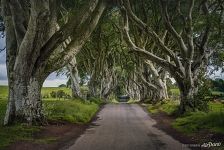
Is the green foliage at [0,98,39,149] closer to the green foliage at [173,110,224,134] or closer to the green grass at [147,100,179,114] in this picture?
the green foliage at [173,110,224,134]

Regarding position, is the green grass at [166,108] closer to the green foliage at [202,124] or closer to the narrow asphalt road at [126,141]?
the green foliage at [202,124]

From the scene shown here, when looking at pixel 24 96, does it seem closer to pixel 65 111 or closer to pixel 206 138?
pixel 65 111

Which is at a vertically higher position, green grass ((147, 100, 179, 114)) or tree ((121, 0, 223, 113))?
tree ((121, 0, 223, 113))

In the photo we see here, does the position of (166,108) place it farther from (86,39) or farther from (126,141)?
(126,141)

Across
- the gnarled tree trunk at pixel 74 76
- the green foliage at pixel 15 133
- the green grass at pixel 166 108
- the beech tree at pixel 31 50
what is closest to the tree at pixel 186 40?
the green grass at pixel 166 108

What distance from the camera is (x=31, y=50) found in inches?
920

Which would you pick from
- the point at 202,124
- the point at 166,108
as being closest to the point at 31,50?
the point at 202,124

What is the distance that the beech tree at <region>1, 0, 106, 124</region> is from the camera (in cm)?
2281

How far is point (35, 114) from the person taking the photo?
24.2 metres

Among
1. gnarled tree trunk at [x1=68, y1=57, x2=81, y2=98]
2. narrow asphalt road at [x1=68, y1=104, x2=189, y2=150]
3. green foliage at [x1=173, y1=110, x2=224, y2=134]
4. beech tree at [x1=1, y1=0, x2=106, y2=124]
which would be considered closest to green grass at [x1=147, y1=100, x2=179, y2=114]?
green foliage at [x1=173, y1=110, x2=224, y2=134]

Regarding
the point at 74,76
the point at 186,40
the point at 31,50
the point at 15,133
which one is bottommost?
the point at 15,133

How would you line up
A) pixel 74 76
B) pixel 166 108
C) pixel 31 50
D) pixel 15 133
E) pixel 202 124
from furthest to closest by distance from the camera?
pixel 74 76
pixel 166 108
pixel 202 124
pixel 31 50
pixel 15 133

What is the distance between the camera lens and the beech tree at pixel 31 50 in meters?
22.8

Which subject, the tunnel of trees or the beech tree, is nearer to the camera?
the beech tree
